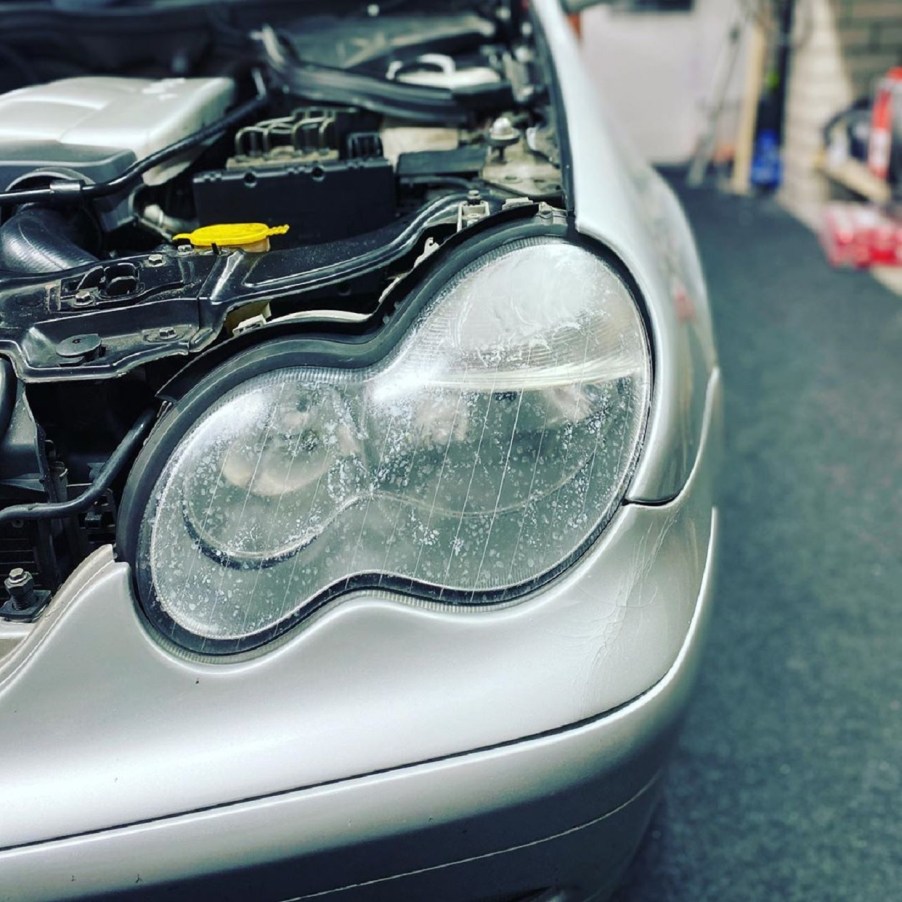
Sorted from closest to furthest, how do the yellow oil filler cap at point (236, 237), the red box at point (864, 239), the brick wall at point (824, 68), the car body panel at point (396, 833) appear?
the car body panel at point (396, 833) → the yellow oil filler cap at point (236, 237) → the red box at point (864, 239) → the brick wall at point (824, 68)

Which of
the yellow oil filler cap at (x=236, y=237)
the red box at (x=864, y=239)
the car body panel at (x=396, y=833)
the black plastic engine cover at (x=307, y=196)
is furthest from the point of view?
the red box at (x=864, y=239)

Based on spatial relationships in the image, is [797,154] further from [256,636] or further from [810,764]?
[256,636]

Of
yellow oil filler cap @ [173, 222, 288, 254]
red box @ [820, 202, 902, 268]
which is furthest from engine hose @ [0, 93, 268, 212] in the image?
red box @ [820, 202, 902, 268]

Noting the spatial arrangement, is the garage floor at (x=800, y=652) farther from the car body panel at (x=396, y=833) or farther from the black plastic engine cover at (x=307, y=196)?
the black plastic engine cover at (x=307, y=196)

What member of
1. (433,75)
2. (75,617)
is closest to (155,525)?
(75,617)

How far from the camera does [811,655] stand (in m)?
1.54

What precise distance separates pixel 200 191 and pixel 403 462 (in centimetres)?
58

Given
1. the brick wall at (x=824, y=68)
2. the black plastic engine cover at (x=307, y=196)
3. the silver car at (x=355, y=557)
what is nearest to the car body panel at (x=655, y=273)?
the silver car at (x=355, y=557)

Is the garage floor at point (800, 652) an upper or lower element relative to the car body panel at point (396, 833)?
lower

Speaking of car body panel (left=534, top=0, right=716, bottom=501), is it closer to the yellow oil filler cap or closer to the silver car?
the silver car

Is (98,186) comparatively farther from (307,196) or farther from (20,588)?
(20,588)

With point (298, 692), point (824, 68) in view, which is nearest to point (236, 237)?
point (298, 692)

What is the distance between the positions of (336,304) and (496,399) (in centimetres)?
30

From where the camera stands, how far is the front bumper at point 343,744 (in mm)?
669
